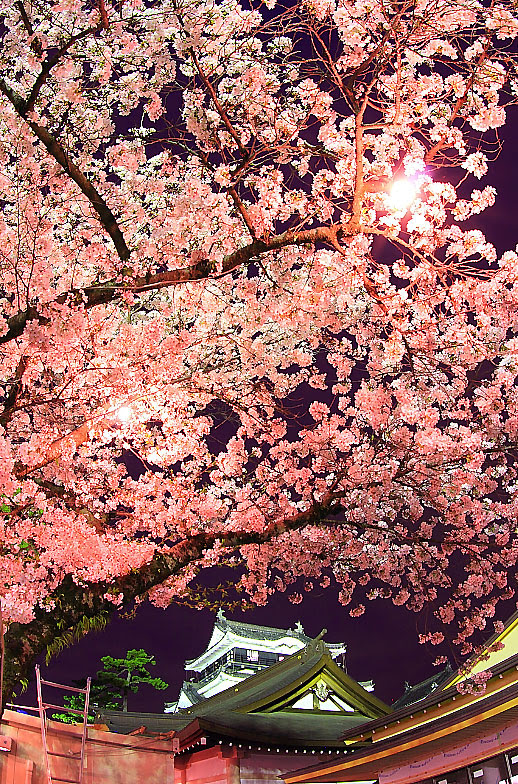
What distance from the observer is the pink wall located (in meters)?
9.50

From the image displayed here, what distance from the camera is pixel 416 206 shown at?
611 cm

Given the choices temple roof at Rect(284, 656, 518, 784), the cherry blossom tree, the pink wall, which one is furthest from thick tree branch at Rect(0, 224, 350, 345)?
temple roof at Rect(284, 656, 518, 784)

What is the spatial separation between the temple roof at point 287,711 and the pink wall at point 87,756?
2.27 m

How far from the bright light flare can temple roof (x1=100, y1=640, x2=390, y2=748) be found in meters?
12.2

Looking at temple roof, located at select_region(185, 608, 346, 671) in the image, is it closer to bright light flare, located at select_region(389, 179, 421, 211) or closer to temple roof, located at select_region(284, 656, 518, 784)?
temple roof, located at select_region(284, 656, 518, 784)

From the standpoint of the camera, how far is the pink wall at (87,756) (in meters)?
9.50

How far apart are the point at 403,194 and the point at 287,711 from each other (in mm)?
15838

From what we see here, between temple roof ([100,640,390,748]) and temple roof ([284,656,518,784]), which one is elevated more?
temple roof ([100,640,390,748])

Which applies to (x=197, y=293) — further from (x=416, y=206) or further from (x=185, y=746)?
(x=185, y=746)

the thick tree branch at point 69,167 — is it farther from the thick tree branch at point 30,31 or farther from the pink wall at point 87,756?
the pink wall at point 87,756

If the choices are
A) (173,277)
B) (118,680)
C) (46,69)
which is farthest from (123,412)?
(118,680)

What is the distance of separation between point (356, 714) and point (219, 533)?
45.3 feet

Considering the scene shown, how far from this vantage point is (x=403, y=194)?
5.90m

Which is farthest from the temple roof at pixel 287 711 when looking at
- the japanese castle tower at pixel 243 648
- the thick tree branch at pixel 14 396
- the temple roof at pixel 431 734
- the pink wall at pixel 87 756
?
the japanese castle tower at pixel 243 648
